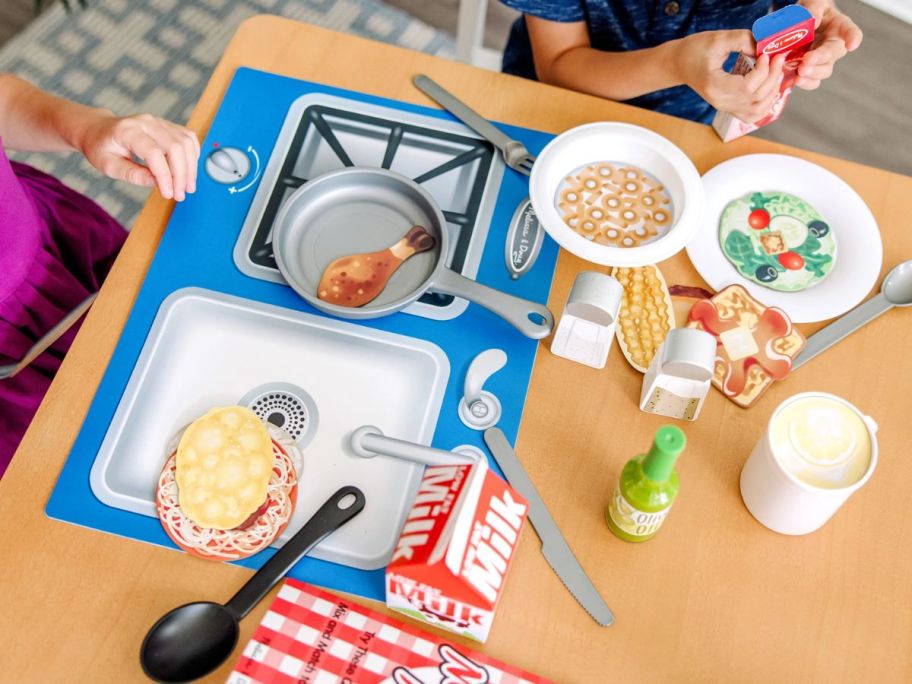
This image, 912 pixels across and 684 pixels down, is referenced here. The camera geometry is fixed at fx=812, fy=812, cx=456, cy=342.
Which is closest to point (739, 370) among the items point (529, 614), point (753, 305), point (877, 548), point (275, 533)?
point (753, 305)

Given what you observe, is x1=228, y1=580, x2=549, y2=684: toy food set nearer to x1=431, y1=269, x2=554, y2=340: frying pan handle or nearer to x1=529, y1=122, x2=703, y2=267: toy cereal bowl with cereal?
x1=431, y1=269, x2=554, y2=340: frying pan handle

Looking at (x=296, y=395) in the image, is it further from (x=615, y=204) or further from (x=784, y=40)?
(x=784, y=40)

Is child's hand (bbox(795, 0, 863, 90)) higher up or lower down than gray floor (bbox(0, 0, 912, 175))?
higher up

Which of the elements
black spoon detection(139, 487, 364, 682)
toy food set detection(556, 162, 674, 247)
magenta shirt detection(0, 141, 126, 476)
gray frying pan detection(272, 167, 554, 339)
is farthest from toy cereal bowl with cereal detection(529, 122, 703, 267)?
magenta shirt detection(0, 141, 126, 476)

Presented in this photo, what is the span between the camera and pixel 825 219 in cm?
93

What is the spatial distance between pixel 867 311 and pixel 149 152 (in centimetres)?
79

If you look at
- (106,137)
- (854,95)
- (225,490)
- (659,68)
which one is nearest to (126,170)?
(106,137)

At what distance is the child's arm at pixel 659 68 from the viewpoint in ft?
2.93

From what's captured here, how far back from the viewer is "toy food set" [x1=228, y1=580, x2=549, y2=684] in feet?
2.25

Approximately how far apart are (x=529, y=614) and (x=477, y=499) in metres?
0.14

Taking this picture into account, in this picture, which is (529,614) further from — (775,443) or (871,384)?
(871,384)

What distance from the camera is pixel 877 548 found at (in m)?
0.78

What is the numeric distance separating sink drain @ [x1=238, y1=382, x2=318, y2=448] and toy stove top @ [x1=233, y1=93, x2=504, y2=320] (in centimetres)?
14

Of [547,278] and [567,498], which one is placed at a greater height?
[547,278]
